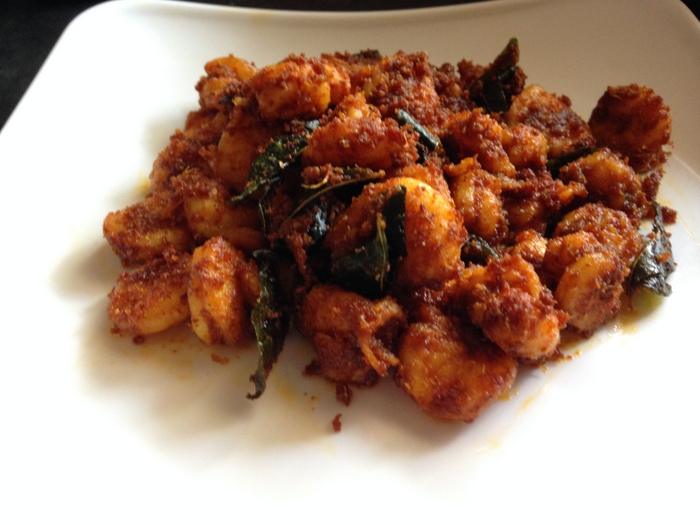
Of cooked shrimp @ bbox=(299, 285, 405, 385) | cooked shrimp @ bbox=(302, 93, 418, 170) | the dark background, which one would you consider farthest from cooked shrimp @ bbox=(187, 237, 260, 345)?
the dark background

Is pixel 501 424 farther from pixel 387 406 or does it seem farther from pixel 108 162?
pixel 108 162

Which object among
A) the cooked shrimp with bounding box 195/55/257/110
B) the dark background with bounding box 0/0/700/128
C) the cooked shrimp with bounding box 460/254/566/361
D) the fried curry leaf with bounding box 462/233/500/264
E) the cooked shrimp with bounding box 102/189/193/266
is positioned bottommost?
the dark background with bounding box 0/0/700/128

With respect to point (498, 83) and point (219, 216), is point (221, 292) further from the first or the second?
point (498, 83)

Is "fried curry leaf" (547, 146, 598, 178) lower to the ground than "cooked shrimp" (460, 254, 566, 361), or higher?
higher

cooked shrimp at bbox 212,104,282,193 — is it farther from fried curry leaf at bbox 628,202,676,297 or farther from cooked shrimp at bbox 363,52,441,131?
fried curry leaf at bbox 628,202,676,297

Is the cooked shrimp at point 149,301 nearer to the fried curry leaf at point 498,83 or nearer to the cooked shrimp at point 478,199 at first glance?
the cooked shrimp at point 478,199

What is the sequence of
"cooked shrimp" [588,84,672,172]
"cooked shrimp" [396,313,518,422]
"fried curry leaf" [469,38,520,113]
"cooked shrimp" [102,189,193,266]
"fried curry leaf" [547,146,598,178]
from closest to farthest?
"cooked shrimp" [396,313,518,422]
"cooked shrimp" [102,189,193,266]
"fried curry leaf" [547,146,598,178]
"cooked shrimp" [588,84,672,172]
"fried curry leaf" [469,38,520,113]

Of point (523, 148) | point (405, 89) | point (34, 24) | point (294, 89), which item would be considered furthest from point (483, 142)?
point (34, 24)

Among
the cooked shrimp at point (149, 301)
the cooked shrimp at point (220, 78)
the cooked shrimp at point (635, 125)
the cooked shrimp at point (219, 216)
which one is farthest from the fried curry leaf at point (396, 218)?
the cooked shrimp at point (635, 125)
